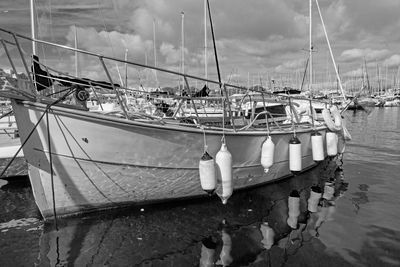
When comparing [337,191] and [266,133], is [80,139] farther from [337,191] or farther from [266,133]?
[337,191]

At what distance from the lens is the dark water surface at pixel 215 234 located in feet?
13.2

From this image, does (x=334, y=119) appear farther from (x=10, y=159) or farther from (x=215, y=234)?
(x=10, y=159)

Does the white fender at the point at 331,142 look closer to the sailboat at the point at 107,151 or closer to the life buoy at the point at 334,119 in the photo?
the life buoy at the point at 334,119

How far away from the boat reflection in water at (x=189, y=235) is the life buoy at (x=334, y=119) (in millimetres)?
2599

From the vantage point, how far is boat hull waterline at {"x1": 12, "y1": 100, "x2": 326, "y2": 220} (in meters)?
4.61

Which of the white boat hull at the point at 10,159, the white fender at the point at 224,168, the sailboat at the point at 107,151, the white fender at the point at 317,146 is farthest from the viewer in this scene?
the white fender at the point at 317,146

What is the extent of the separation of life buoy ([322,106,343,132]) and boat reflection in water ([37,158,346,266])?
260 cm

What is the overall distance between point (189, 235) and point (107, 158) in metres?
1.69

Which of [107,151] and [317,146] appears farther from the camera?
[317,146]

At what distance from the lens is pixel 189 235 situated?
4711mm

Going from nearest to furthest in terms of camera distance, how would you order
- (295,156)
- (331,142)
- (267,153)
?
1. (267,153)
2. (295,156)
3. (331,142)

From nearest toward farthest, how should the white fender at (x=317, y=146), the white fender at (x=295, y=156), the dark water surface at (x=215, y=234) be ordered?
the dark water surface at (x=215, y=234), the white fender at (x=295, y=156), the white fender at (x=317, y=146)

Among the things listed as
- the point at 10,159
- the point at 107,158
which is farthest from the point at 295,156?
the point at 10,159

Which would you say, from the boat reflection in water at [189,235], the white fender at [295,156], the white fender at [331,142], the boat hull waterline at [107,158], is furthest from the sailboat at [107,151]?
the white fender at [331,142]
